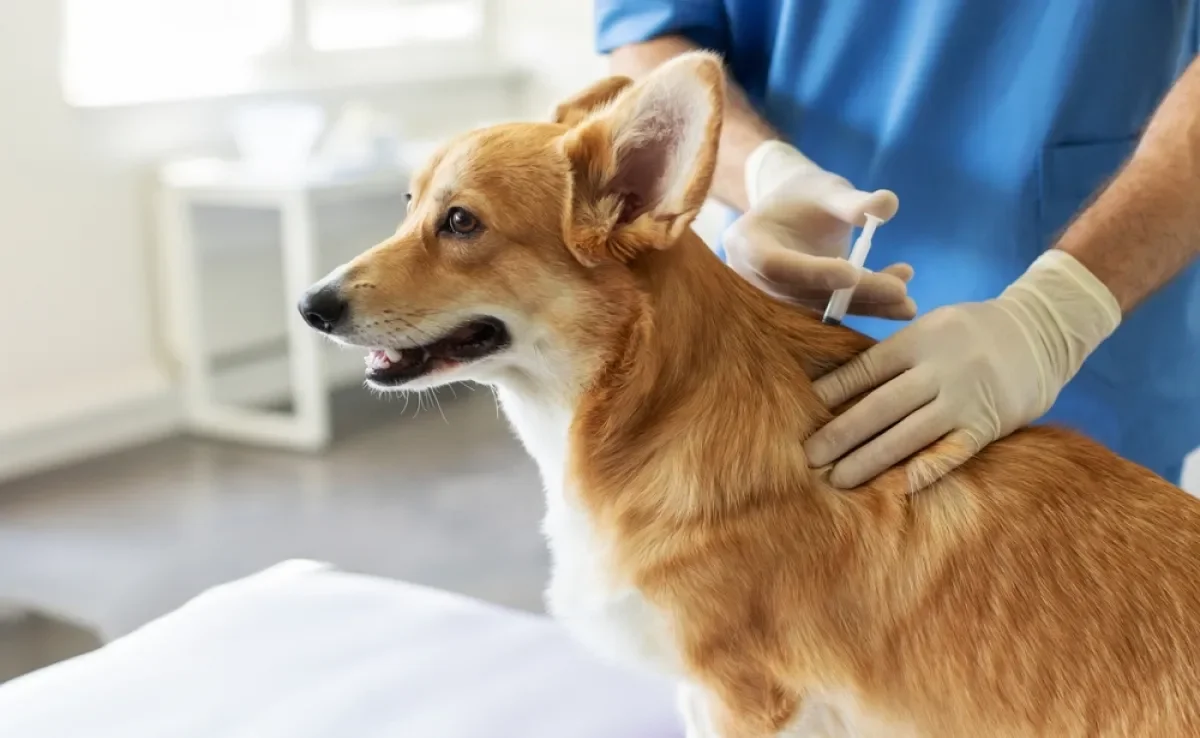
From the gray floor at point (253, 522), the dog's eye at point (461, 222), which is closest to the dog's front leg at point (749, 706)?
the dog's eye at point (461, 222)

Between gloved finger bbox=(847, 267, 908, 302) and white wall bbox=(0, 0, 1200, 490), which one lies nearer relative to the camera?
gloved finger bbox=(847, 267, 908, 302)

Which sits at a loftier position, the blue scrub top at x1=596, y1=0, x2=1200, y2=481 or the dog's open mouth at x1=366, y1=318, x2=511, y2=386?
the blue scrub top at x1=596, y1=0, x2=1200, y2=481

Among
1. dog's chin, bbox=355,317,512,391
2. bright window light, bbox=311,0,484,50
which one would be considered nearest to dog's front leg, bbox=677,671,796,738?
dog's chin, bbox=355,317,512,391

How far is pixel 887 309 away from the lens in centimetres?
112

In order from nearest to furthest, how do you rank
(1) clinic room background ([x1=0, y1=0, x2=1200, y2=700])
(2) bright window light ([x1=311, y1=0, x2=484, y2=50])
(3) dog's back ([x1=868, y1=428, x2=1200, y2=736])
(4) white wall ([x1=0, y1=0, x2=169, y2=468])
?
(3) dog's back ([x1=868, y1=428, x2=1200, y2=736]), (1) clinic room background ([x1=0, y1=0, x2=1200, y2=700]), (4) white wall ([x1=0, y1=0, x2=169, y2=468]), (2) bright window light ([x1=311, y1=0, x2=484, y2=50])

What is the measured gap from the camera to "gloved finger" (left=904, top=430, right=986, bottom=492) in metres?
0.96

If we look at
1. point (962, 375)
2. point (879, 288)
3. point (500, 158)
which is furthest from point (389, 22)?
point (962, 375)

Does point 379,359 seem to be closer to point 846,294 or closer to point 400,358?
point 400,358

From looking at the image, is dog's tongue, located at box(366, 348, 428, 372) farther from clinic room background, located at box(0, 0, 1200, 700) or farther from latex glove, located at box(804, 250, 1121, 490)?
clinic room background, located at box(0, 0, 1200, 700)

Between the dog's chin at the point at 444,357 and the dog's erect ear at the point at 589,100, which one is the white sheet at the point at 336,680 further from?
the dog's erect ear at the point at 589,100

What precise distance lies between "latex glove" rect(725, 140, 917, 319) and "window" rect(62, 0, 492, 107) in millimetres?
2662

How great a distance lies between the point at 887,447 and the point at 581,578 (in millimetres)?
304

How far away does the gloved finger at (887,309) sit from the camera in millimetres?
1105

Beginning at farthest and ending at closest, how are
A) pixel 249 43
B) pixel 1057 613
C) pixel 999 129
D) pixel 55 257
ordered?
pixel 249 43 → pixel 55 257 → pixel 999 129 → pixel 1057 613
